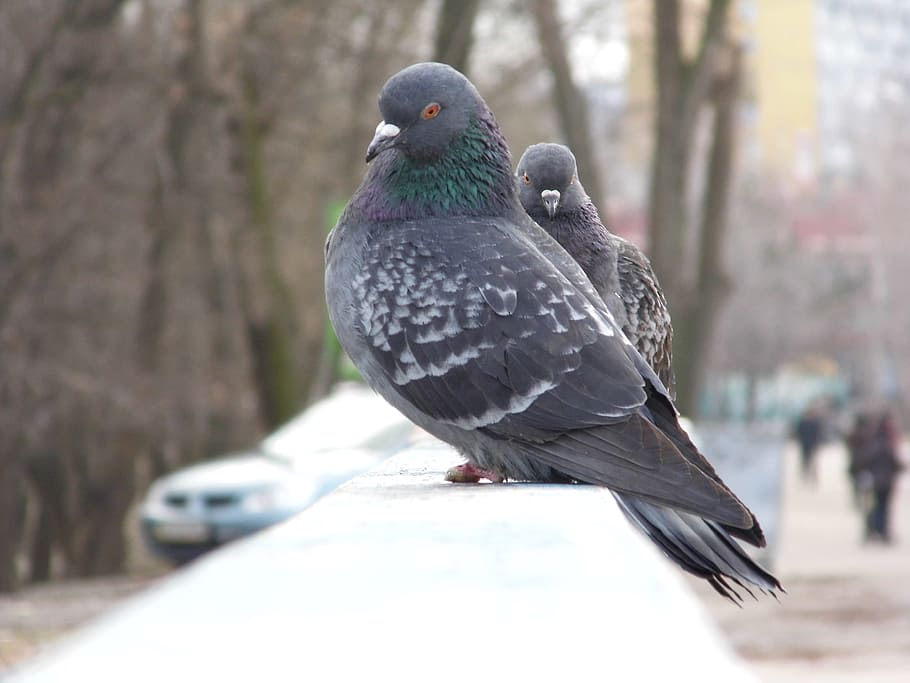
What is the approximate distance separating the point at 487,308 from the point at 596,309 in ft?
0.79

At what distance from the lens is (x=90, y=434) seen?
69.3 ft

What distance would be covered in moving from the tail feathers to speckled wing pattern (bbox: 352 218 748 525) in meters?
0.07

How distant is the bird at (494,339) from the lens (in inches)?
119

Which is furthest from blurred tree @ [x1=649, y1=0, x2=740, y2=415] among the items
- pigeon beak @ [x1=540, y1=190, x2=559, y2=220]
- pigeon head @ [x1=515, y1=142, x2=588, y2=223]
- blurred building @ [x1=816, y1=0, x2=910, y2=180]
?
blurred building @ [x1=816, y1=0, x2=910, y2=180]

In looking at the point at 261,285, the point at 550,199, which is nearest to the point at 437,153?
the point at 550,199

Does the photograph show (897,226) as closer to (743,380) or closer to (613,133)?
(743,380)

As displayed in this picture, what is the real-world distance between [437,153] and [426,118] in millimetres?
77

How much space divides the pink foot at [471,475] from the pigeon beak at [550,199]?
2.40 ft

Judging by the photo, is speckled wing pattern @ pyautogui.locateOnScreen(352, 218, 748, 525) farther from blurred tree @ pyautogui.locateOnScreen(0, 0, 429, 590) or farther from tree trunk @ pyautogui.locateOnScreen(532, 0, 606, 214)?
blurred tree @ pyautogui.locateOnScreen(0, 0, 429, 590)

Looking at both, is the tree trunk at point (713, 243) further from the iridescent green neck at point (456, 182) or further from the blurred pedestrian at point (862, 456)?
the iridescent green neck at point (456, 182)

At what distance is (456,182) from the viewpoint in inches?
135

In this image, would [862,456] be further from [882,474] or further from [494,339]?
[494,339]

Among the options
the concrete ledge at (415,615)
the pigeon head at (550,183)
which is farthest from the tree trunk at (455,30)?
the concrete ledge at (415,615)

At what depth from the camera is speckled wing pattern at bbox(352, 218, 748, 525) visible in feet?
10.2
